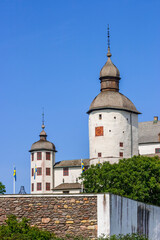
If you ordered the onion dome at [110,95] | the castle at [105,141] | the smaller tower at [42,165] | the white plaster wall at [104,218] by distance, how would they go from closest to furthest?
the white plaster wall at [104,218] → the castle at [105,141] → the onion dome at [110,95] → the smaller tower at [42,165]

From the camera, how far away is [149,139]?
→ 325ft

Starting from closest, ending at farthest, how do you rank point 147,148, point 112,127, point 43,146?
point 112,127 < point 147,148 < point 43,146

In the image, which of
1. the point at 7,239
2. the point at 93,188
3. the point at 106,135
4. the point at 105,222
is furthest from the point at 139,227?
the point at 106,135

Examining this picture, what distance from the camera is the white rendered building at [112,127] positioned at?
272ft

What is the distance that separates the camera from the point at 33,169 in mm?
99875

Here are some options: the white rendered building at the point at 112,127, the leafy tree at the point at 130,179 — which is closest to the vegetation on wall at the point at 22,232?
the leafy tree at the point at 130,179

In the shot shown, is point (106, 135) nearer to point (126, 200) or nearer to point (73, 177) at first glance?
point (73, 177)

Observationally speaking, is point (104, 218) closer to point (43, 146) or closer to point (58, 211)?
point (58, 211)

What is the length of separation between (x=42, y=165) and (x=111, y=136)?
66.6 feet

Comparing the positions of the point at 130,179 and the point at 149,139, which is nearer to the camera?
the point at 130,179

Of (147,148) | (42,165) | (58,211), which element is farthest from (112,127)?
(58,211)

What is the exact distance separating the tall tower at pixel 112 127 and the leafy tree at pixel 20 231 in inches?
2386

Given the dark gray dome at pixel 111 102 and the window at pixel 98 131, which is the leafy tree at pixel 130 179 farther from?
the dark gray dome at pixel 111 102

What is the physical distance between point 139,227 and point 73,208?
5032 mm
